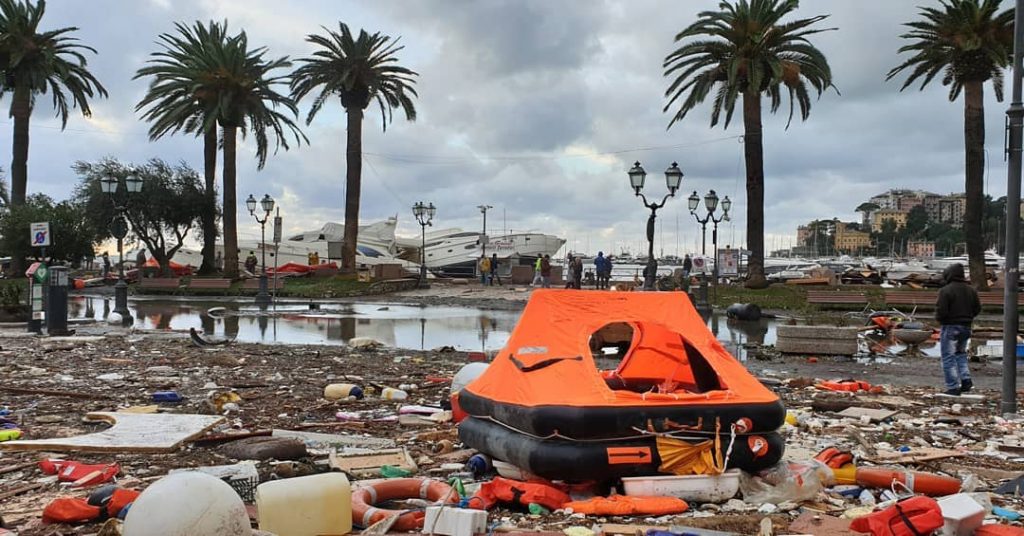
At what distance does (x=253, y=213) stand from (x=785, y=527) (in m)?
31.4

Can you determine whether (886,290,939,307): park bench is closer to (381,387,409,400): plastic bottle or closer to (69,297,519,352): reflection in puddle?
(69,297,519,352): reflection in puddle

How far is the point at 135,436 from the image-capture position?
7.39 metres

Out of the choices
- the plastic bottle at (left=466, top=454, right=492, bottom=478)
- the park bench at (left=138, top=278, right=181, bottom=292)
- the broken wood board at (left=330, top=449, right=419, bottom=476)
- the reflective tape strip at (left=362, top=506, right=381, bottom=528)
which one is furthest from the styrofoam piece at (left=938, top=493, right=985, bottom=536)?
the park bench at (left=138, top=278, right=181, bottom=292)

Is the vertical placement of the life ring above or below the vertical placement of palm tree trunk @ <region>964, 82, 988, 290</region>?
below

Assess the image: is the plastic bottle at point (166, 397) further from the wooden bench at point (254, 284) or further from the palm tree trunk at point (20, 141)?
the palm tree trunk at point (20, 141)

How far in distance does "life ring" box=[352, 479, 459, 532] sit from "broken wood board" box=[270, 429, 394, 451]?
1.69m

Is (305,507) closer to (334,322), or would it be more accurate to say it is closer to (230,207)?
(334,322)

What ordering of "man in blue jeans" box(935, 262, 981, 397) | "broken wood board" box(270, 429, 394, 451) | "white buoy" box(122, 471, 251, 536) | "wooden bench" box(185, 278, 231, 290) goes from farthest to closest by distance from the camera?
"wooden bench" box(185, 278, 231, 290)
"man in blue jeans" box(935, 262, 981, 397)
"broken wood board" box(270, 429, 394, 451)
"white buoy" box(122, 471, 251, 536)

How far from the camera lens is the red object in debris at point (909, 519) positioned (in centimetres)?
466

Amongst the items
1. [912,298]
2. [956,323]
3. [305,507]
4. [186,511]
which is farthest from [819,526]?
[912,298]

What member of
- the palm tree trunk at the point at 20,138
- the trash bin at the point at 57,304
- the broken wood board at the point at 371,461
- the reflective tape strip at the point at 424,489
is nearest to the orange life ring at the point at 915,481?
the reflective tape strip at the point at 424,489

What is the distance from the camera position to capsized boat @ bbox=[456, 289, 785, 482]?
5.71m

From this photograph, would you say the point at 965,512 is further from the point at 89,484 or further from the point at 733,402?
the point at 89,484

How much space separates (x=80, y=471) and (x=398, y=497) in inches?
96.6
